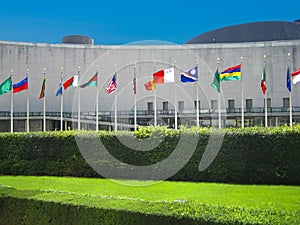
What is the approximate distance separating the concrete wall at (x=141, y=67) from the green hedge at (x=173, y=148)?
99.5ft

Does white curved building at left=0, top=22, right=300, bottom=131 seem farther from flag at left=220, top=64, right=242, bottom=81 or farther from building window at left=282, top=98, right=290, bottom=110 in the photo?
flag at left=220, top=64, right=242, bottom=81

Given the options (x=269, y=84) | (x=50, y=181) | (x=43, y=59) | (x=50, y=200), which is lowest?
(x=50, y=181)

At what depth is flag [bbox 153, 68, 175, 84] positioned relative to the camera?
74.5 ft

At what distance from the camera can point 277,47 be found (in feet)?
162

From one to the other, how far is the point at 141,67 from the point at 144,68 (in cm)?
52

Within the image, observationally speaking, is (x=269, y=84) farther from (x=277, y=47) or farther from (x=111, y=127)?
(x=111, y=127)

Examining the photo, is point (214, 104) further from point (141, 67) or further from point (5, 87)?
point (5, 87)

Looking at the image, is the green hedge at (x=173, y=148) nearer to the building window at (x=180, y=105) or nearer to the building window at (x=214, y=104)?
the building window at (x=180, y=105)

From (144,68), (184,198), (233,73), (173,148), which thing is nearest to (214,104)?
(144,68)

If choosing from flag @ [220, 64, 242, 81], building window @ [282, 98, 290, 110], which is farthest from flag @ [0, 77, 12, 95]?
building window @ [282, 98, 290, 110]

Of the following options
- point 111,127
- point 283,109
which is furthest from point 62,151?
point 283,109

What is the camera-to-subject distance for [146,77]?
5297 centimetres

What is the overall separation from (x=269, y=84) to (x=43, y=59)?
30702 mm

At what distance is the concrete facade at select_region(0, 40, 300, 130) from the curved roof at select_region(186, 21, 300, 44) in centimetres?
790
